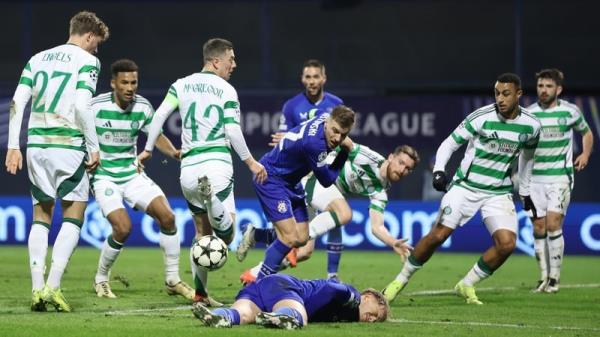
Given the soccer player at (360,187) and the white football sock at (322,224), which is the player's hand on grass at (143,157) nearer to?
the soccer player at (360,187)

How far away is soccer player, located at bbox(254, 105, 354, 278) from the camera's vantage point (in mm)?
9852

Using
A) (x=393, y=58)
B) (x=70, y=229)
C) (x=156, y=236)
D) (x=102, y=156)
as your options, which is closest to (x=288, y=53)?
(x=393, y=58)

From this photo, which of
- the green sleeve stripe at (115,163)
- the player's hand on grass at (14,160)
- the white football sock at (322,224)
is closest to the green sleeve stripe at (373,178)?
the white football sock at (322,224)

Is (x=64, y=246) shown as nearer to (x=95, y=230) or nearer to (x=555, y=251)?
(x=555, y=251)

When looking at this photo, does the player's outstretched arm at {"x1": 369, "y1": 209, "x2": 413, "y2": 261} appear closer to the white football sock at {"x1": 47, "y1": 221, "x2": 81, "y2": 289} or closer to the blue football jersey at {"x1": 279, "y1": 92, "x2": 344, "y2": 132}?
the blue football jersey at {"x1": 279, "y1": 92, "x2": 344, "y2": 132}

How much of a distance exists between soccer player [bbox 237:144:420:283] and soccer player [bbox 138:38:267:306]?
1.74m

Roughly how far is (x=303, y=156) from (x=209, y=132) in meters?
0.76

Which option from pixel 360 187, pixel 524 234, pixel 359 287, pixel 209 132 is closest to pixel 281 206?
pixel 209 132

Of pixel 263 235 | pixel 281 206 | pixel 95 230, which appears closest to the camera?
pixel 281 206

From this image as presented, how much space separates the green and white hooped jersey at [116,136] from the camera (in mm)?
11312

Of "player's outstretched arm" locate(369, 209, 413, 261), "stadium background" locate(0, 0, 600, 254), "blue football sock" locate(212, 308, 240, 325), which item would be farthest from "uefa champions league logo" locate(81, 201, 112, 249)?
"blue football sock" locate(212, 308, 240, 325)

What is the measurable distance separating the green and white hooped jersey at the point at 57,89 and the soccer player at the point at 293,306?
6.28 feet

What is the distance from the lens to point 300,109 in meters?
13.3

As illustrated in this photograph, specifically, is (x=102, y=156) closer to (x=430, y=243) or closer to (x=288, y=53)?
(x=430, y=243)
